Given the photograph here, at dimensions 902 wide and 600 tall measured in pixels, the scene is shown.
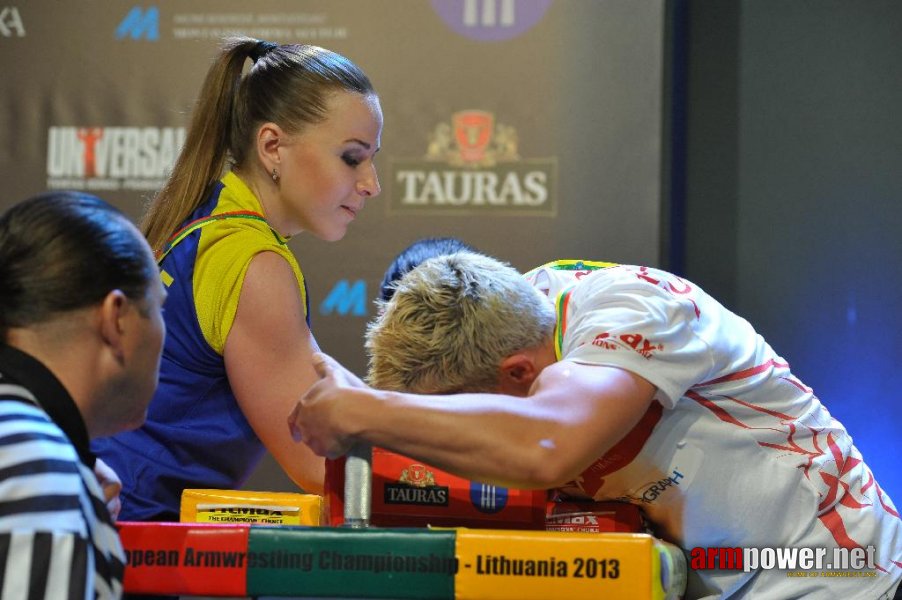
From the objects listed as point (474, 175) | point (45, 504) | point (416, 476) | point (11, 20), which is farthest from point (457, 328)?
point (11, 20)

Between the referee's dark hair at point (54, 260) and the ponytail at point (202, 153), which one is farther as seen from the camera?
the ponytail at point (202, 153)

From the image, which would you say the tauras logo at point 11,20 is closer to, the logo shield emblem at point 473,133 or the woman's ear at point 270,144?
the logo shield emblem at point 473,133

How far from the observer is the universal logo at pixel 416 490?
4.95 ft

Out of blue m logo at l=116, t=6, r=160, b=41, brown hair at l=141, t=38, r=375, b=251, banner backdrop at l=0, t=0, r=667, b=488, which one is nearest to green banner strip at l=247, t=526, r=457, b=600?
brown hair at l=141, t=38, r=375, b=251

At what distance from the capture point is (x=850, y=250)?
354 centimetres

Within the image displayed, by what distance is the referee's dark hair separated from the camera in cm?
122

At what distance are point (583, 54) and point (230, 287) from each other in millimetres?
1820

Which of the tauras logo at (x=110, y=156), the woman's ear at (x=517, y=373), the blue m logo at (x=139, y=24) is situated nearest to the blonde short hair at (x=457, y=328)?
the woman's ear at (x=517, y=373)

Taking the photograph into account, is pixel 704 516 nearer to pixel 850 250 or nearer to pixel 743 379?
pixel 743 379

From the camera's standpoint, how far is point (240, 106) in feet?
6.89

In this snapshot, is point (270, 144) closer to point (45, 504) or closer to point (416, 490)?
point (416, 490)

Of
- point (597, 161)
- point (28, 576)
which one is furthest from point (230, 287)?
point (597, 161)

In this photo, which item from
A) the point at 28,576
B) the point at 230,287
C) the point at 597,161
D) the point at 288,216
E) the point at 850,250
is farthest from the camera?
the point at 850,250

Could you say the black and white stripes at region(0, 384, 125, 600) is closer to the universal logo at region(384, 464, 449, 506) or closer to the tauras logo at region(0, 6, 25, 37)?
the universal logo at region(384, 464, 449, 506)
